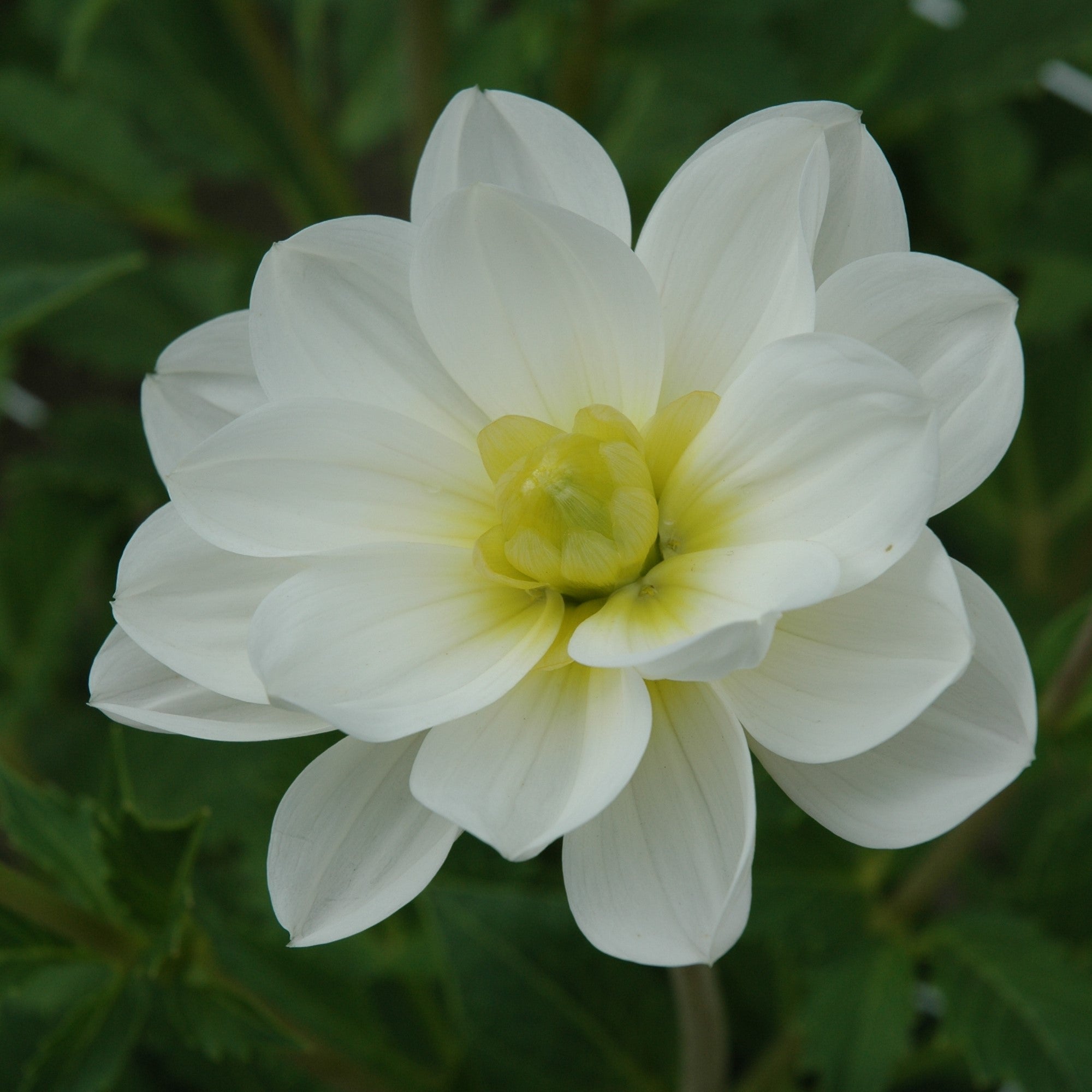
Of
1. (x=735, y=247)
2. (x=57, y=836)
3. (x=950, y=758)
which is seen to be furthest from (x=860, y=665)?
(x=57, y=836)

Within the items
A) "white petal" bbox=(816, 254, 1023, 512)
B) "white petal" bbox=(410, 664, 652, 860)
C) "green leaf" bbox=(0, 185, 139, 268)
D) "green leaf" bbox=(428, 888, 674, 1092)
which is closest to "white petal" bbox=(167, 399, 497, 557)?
"white petal" bbox=(410, 664, 652, 860)

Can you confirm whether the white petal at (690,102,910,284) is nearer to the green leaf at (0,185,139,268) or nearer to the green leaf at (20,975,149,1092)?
Answer: the green leaf at (20,975,149,1092)

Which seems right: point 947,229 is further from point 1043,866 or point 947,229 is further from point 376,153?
point 1043,866

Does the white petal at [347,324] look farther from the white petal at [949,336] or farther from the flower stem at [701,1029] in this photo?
the flower stem at [701,1029]

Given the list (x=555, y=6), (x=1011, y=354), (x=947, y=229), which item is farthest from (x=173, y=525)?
(x=947, y=229)

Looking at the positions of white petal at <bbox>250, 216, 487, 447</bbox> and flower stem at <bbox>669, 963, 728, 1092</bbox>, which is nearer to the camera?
white petal at <bbox>250, 216, 487, 447</bbox>

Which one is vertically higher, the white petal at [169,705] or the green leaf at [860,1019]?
the white petal at [169,705]

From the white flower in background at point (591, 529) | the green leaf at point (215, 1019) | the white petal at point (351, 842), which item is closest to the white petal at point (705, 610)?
the white flower in background at point (591, 529)

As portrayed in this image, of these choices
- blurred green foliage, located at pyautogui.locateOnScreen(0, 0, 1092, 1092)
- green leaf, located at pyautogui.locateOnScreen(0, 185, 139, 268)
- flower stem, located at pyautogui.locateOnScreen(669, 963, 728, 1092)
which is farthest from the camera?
green leaf, located at pyautogui.locateOnScreen(0, 185, 139, 268)
